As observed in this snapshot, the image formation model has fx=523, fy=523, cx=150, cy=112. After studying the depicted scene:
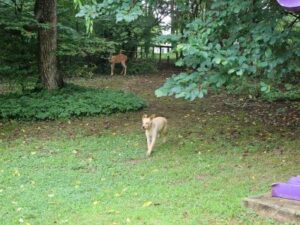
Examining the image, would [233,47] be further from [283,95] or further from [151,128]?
[283,95]

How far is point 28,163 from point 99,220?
285cm

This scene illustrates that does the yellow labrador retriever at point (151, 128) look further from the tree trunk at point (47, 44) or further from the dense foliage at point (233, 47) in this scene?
the tree trunk at point (47, 44)

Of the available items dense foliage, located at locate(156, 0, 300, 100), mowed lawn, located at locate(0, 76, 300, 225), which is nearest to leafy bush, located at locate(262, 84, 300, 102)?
mowed lawn, located at locate(0, 76, 300, 225)

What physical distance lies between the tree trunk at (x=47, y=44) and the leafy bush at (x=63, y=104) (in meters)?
0.37

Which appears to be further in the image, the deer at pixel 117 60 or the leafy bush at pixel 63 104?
the deer at pixel 117 60

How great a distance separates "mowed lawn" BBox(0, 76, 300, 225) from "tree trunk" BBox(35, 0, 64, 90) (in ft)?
5.82

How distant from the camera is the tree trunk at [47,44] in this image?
465 inches

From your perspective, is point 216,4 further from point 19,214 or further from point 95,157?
point 19,214

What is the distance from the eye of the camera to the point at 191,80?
740 centimetres

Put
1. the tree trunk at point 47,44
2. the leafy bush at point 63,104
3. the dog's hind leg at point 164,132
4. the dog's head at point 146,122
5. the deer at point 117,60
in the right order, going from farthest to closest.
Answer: the deer at point 117,60 → the tree trunk at point 47,44 → the leafy bush at point 63,104 → the dog's hind leg at point 164,132 → the dog's head at point 146,122

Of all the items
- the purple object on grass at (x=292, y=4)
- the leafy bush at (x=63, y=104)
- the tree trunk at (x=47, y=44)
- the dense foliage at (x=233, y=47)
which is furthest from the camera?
the tree trunk at (x=47, y=44)

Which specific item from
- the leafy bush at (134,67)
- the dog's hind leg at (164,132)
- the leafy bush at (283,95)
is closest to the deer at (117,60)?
the leafy bush at (134,67)

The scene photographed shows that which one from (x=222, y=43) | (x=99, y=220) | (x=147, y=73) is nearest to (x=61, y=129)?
(x=222, y=43)

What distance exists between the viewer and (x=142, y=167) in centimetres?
746
